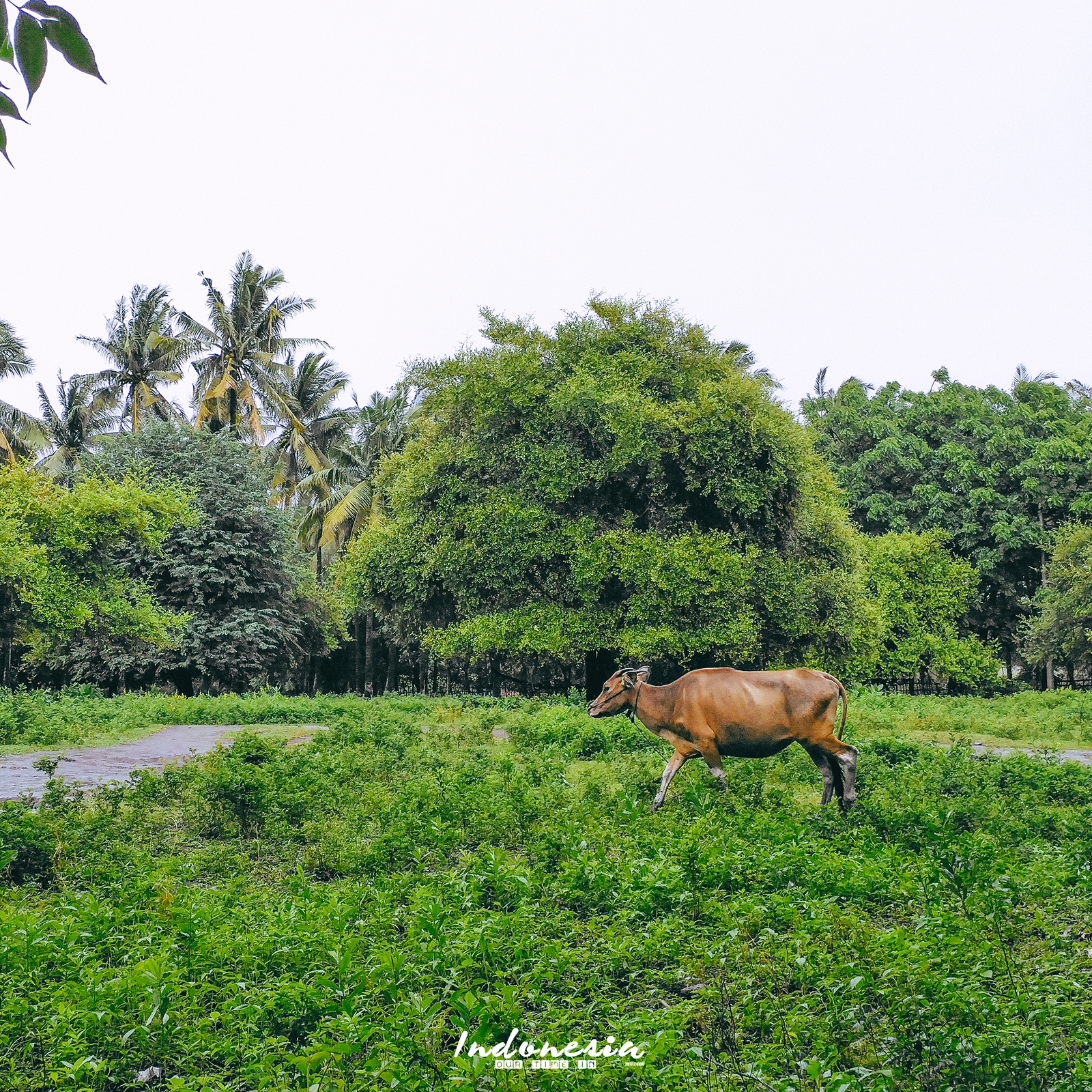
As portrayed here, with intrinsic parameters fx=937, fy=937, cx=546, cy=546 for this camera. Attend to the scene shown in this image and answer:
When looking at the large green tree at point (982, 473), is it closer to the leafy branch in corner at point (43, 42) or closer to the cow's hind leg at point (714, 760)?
the cow's hind leg at point (714, 760)

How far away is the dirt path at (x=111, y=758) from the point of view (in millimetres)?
11273

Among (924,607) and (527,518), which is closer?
(527,518)

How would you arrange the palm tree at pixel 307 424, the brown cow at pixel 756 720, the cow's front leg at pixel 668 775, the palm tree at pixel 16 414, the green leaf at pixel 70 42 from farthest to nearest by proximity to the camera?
the palm tree at pixel 307 424 < the palm tree at pixel 16 414 < the brown cow at pixel 756 720 < the cow's front leg at pixel 668 775 < the green leaf at pixel 70 42

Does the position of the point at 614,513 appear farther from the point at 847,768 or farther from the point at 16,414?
the point at 16,414

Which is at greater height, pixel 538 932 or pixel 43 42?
pixel 43 42

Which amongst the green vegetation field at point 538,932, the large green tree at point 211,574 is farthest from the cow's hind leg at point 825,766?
the large green tree at point 211,574

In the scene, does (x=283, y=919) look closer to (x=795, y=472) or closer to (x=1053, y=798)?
(x=1053, y=798)

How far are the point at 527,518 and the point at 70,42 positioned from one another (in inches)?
814

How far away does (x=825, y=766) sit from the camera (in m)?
9.59

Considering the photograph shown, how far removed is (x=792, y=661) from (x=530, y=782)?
51.7ft

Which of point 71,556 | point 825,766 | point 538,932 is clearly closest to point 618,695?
point 825,766

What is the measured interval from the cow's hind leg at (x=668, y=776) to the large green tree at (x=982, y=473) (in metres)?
34.3

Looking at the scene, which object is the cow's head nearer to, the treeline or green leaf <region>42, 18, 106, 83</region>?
green leaf <region>42, 18, 106, 83</region>

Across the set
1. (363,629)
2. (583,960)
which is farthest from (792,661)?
(363,629)
